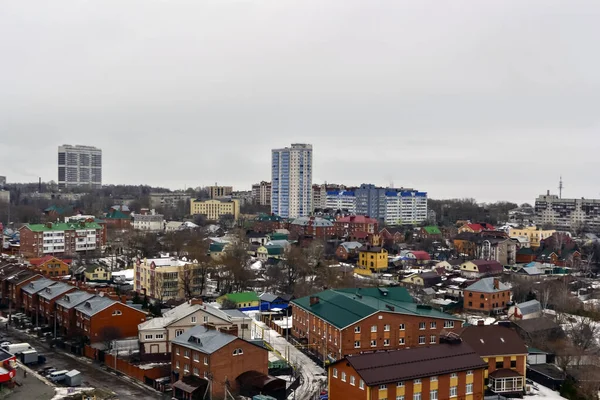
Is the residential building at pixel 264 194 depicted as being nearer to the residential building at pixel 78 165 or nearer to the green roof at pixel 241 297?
the residential building at pixel 78 165

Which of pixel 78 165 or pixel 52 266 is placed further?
pixel 78 165

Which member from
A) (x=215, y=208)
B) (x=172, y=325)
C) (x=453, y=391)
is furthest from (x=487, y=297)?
(x=215, y=208)

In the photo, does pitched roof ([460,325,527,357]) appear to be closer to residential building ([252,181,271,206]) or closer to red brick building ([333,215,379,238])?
red brick building ([333,215,379,238])

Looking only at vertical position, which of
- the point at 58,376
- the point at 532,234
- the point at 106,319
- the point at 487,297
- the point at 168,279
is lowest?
the point at 58,376

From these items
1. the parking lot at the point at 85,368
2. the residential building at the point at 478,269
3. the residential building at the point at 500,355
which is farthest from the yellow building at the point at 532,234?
the parking lot at the point at 85,368

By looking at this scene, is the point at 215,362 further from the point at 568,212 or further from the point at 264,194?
the point at 264,194

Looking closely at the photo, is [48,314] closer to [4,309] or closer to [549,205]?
[4,309]
